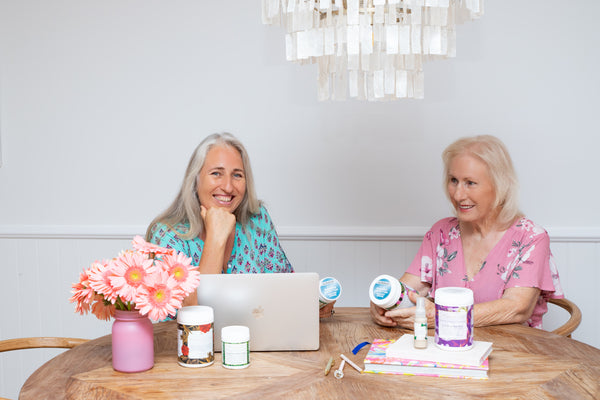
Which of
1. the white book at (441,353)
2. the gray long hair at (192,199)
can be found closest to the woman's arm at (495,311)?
the white book at (441,353)

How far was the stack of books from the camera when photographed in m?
1.37

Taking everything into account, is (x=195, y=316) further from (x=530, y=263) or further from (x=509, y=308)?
(x=530, y=263)

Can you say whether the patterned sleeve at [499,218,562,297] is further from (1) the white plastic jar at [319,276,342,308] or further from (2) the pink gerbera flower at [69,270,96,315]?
(2) the pink gerbera flower at [69,270,96,315]

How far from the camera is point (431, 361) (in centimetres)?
141

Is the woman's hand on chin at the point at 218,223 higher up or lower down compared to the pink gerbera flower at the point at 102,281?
higher up

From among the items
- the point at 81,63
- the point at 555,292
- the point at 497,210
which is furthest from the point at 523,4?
the point at 81,63

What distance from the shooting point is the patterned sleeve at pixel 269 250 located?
2430 mm

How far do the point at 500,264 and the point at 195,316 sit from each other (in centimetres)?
124

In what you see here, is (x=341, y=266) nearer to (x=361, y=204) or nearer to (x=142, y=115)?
(x=361, y=204)

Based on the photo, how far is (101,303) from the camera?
1.44 meters

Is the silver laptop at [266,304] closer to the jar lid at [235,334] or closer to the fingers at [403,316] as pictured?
the jar lid at [235,334]

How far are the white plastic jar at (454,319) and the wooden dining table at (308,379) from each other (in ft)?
0.33

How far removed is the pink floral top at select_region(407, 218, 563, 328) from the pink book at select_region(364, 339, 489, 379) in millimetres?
750

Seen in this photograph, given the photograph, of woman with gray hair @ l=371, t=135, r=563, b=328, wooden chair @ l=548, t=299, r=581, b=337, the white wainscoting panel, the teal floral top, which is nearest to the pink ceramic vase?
the teal floral top
